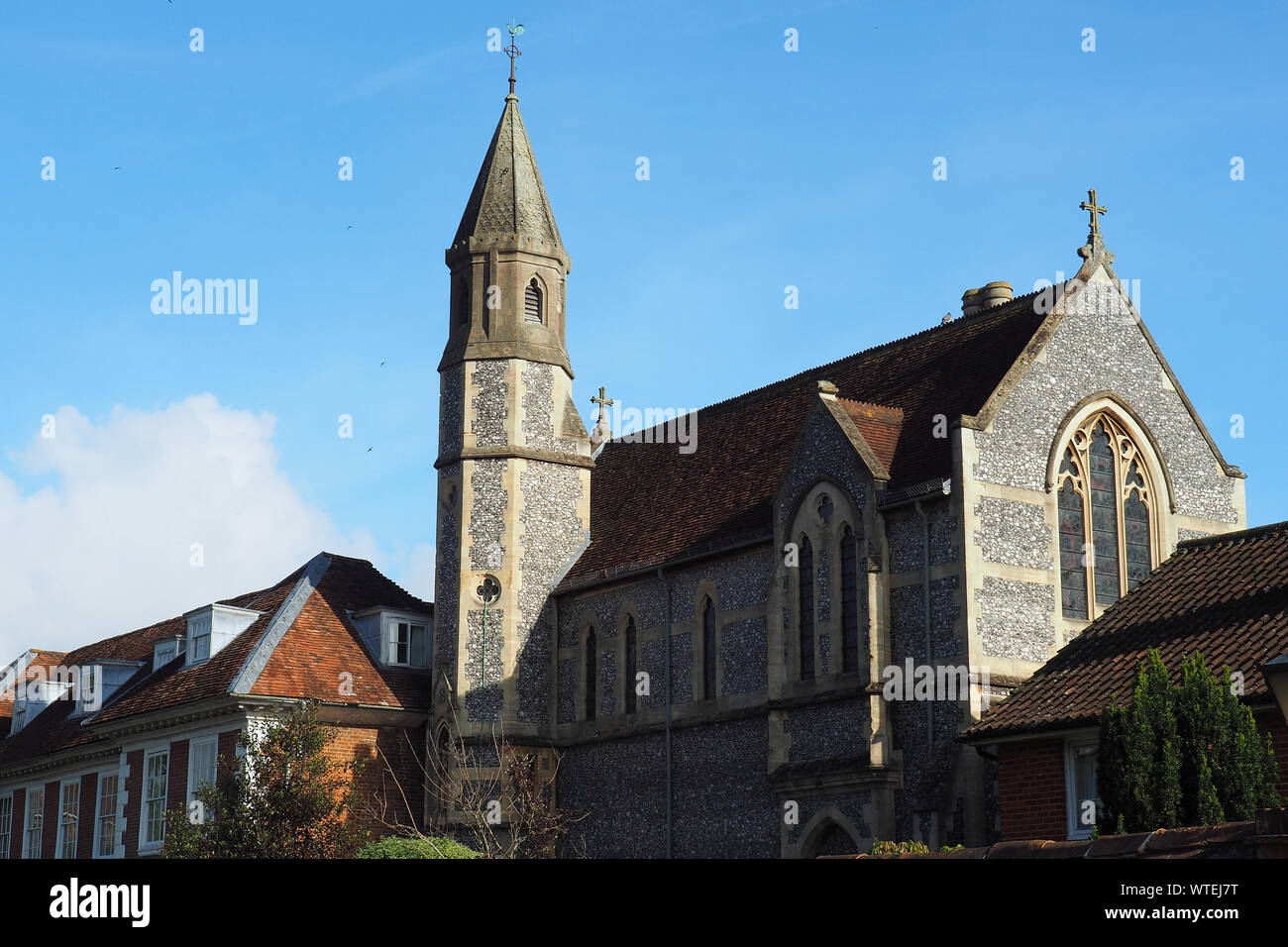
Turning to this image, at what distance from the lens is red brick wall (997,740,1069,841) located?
2153cm

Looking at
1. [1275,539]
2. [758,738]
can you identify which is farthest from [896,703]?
[1275,539]

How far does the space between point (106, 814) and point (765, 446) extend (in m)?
18.4

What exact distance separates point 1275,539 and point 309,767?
1696cm

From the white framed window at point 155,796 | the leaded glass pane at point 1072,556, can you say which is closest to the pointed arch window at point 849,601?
the leaded glass pane at point 1072,556

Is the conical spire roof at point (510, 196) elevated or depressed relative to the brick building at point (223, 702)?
elevated

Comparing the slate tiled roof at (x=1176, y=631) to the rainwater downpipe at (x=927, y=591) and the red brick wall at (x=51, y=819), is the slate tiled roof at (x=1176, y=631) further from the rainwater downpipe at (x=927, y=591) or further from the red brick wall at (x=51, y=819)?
the red brick wall at (x=51, y=819)

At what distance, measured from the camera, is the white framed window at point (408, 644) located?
36.2 meters

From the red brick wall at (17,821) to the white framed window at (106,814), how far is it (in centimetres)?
503

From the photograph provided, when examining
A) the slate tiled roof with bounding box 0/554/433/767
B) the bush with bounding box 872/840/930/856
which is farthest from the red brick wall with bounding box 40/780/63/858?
the bush with bounding box 872/840/930/856

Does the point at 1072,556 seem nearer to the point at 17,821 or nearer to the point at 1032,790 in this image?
the point at 1032,790

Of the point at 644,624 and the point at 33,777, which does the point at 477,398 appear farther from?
the point at 33,777

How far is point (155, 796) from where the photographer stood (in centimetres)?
3581
